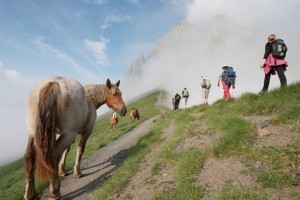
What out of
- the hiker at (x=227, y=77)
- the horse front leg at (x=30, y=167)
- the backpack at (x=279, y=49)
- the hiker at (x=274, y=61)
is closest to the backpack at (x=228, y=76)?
the hiker at (x=227, y=77)

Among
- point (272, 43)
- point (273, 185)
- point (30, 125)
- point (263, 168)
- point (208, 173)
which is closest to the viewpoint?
point (273, 185)

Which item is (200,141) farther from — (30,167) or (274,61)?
(274,61)

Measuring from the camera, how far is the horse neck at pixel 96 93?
42.2 ft

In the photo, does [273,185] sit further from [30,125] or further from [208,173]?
[30,125]

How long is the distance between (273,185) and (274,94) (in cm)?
646

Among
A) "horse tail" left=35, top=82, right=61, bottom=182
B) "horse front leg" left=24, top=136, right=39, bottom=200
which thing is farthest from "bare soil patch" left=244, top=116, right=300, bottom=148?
"horse front leg" left=24, top=136, right=39, bottom=200

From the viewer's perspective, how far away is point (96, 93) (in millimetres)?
13070

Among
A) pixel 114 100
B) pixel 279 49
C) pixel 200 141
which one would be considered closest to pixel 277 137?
pixel 200 141

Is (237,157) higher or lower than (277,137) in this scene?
lower

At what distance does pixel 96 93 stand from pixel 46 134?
484 centimetres

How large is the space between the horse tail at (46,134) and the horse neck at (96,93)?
3.99 meters

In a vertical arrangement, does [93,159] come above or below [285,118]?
below

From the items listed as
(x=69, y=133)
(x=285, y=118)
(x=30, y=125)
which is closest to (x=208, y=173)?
(x=285, y=118)

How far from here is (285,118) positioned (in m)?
9.72
